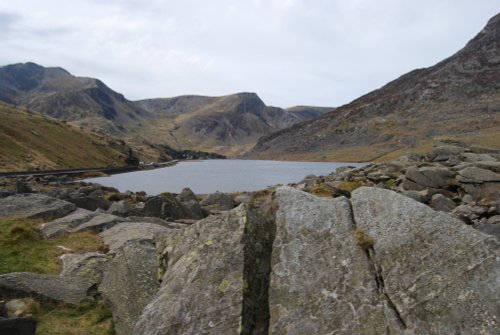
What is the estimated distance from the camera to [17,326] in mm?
11516

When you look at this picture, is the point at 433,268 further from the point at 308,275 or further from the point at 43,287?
the point at 43,287

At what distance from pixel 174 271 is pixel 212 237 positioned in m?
1.48

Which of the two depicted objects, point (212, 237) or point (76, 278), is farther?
point (76, 278)

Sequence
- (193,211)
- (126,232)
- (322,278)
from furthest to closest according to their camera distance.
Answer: (193,211) → (126,232) → (322,278)

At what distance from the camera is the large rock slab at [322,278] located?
9702 mm

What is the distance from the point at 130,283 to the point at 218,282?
403 centimetres

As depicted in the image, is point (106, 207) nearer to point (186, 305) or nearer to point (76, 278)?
point (76, 278)

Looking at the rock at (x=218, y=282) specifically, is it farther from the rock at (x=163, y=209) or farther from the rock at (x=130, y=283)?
the rock at (x=163, y=209)

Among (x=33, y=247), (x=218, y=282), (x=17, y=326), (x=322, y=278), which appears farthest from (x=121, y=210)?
(x=322, y=278)

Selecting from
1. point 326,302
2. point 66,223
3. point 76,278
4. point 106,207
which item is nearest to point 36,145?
point 106,207

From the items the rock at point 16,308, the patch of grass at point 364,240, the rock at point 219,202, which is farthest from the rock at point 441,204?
the rock at point 16,308

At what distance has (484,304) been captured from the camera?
348 inches

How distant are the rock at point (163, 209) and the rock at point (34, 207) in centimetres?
588

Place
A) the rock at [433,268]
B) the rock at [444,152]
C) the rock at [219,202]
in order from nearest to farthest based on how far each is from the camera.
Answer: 1. the rock at [433,268]
2. the rock at [219,202]
3. the rock at [444,152]
